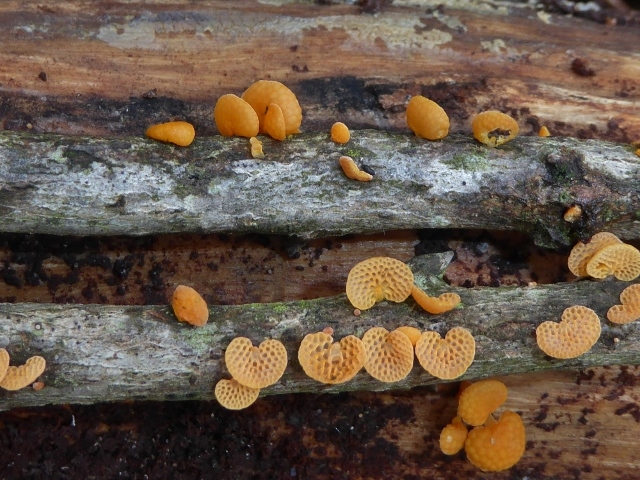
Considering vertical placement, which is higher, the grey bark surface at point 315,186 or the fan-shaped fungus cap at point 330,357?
the grey bark surface at point 315,186

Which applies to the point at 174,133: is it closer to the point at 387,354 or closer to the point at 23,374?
the point at 23,374

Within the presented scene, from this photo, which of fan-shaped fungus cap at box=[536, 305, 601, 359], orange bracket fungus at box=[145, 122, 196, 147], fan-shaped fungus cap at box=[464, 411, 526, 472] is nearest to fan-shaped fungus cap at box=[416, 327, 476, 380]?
fan-shaped fungus cap at box=[536, 305, 601, 359]

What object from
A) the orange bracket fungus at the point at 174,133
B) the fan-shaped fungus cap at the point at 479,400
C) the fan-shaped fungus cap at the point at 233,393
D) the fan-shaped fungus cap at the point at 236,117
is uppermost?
the fan-shaped fungus cap at the point at 236,117

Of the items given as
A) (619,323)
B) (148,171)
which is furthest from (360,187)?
(619,323)

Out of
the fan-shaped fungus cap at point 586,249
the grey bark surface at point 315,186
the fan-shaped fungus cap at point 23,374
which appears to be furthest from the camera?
the fan-shaped fungus cap at point 586,249

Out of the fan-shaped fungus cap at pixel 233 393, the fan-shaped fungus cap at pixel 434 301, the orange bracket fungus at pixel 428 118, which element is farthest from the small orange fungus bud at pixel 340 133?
the fan-shaped fungus cap at pixel 233 393

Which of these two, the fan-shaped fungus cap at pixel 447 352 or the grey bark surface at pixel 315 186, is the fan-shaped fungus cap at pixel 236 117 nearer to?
the grey bark surface at pixel 315 186

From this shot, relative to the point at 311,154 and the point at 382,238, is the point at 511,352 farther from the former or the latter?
the point at 311,154
